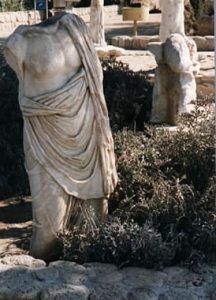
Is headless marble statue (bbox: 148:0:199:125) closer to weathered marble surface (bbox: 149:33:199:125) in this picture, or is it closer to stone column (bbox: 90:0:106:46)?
weathered marble surface (bbox: 149:33:199:125)

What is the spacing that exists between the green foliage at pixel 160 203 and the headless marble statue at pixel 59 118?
216 mm

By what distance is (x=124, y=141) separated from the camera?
5414 millimetres

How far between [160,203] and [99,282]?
799 mm

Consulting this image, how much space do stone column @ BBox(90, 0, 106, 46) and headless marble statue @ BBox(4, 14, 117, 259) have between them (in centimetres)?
1046

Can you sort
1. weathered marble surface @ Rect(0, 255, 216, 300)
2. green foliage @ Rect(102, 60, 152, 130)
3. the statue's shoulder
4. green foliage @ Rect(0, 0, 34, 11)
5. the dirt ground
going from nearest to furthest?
1. weathered marble surface @ Rect(0, 255, 216, 300)
2. the statue's shoulder
3. the dirt ground
4. green foliage @ Rect(102, 60, 152, 130)
5. green foliage @ Rect(0, 0, 34, 11)

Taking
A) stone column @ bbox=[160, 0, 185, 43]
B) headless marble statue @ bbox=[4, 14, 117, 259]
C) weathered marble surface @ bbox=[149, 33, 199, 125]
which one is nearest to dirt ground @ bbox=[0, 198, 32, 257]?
headless marble statue @ bbox=[4, 14, 117, 259]

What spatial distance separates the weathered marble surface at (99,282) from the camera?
12.5ft

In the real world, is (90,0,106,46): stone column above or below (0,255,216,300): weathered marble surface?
above

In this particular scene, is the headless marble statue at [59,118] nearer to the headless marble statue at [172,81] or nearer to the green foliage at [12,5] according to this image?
the headless marble statue at [172,81]

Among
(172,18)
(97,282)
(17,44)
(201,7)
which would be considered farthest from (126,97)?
(201,7)

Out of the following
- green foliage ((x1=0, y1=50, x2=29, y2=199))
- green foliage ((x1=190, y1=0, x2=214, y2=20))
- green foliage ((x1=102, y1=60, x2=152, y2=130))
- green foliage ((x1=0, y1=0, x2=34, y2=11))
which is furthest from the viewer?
green foliage ((x1=0, y1=0, x2=34, y2=11))

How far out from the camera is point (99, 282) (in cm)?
393

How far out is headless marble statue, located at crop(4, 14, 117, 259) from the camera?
4.38 metres

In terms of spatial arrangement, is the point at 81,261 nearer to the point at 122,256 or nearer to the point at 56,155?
the point at 122,256
